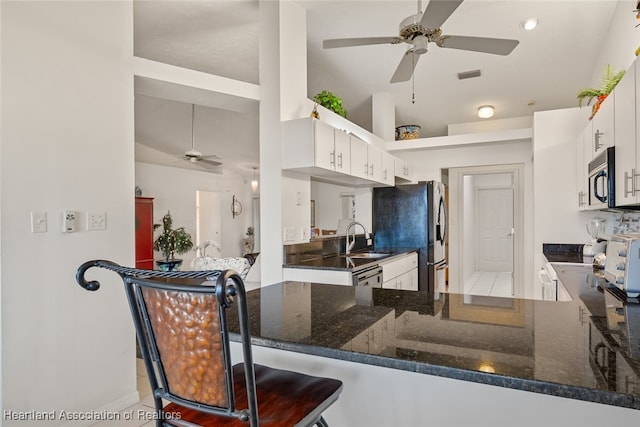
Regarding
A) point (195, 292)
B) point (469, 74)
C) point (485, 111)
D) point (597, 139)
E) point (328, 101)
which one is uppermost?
point (469, 74)

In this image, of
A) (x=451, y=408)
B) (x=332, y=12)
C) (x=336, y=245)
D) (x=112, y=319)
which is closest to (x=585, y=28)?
(x=332, y=12)

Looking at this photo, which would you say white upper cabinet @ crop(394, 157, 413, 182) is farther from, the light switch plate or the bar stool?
the bar stool

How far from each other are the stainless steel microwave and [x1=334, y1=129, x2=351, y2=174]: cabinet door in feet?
5.88

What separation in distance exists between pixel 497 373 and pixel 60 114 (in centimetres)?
243

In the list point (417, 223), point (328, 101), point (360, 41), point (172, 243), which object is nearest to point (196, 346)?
point (360, 41)

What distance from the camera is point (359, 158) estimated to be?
359 cm

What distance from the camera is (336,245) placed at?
13.3 feet

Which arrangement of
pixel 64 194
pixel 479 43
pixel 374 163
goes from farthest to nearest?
1. pixel 374 163
2. pixel 479 43
3. pixel 64 194

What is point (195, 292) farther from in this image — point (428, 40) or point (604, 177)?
point (604, 177)

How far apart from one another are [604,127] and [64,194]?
3.20 meters

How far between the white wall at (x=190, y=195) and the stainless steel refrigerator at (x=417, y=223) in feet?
15.5

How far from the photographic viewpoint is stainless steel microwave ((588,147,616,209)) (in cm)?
201

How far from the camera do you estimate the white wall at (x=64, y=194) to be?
1.88 meters

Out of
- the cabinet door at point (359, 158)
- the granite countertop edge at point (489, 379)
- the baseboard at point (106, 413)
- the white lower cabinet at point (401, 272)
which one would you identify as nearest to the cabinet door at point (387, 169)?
the cabinet door at point (359, 158)
